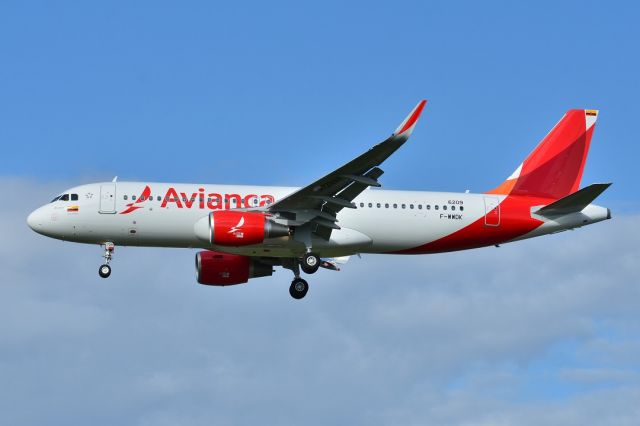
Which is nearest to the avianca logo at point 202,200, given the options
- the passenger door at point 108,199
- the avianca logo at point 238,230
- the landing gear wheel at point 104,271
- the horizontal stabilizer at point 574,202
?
the passenger door at point 108,199

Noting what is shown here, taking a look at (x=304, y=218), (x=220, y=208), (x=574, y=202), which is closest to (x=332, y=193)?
(x=304, y=218)

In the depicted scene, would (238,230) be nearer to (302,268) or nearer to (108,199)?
(302,268)

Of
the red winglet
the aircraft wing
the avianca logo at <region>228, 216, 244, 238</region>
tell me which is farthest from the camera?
the avianca logo at <region>228, 216, 244, 238</region>

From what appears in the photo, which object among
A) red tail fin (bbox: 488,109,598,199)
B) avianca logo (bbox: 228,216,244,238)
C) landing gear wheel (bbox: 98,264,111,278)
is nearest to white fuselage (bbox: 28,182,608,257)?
landing gear wheel (bbox: 98,264,111,278)

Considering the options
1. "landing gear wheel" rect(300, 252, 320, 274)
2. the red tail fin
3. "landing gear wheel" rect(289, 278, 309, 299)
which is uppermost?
the red tail fin

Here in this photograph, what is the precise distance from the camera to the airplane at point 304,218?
50656mm

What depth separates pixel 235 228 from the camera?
50.0m

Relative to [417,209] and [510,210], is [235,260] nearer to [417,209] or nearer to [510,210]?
[417,209]

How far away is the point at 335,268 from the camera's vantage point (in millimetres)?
56688

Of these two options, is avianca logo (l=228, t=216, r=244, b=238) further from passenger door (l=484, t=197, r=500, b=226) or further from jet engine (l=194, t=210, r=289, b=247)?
passenger door (l=484, t=197, r=500, b=226)

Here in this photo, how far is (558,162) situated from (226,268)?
15.3 m

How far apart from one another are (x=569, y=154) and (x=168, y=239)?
1848cm

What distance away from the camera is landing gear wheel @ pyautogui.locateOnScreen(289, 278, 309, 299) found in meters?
54.2

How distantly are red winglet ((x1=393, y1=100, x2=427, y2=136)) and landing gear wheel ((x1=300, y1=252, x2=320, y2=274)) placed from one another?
29.5 ft
